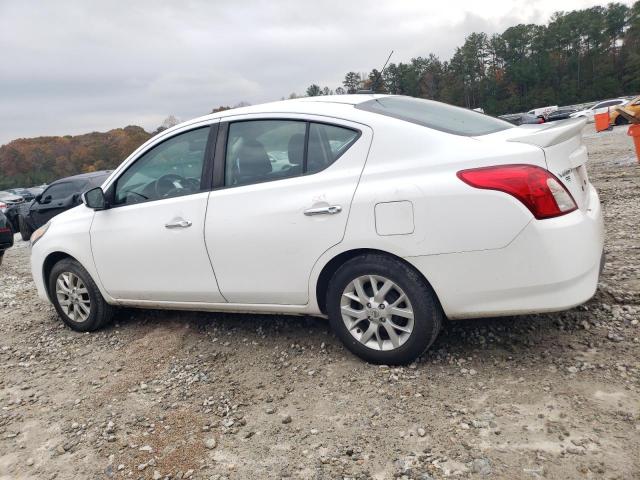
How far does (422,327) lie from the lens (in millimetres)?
2916

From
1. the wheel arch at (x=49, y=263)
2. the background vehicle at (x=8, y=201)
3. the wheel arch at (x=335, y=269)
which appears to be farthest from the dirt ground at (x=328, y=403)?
the background vehicle at (x=8, y=201)

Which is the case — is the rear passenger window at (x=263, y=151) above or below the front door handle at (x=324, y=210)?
above

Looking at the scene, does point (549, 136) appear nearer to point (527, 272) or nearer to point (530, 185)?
point (530, 185)

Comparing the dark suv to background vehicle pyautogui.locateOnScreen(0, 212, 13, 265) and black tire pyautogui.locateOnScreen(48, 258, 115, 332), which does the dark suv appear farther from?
black tire pyautogui.locateOnScreen(48, 258, 115, 332)

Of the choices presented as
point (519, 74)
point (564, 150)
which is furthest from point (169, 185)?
point (519, 74)

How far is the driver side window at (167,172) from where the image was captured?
3.77 metres

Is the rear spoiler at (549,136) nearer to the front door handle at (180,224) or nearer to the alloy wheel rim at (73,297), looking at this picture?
the front door handle at (180,224)

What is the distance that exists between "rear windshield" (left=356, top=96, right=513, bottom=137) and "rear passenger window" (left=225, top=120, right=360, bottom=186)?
0.30 m

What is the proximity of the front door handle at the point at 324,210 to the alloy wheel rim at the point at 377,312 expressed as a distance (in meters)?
0.42

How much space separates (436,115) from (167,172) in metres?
2.04

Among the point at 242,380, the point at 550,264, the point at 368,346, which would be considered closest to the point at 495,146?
the point at 550,264

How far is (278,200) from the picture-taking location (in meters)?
3.26

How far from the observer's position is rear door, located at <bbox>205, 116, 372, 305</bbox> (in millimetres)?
3084

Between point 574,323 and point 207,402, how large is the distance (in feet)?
7.83
